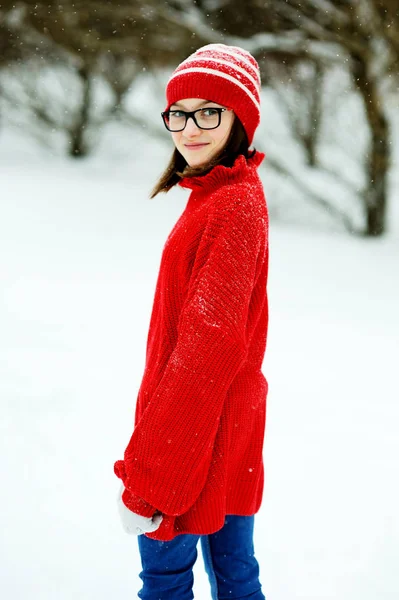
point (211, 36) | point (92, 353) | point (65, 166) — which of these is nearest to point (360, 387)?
point (92, 353)

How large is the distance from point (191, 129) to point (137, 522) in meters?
0.75

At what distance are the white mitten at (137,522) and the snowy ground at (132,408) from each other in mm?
988

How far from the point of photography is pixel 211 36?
7141 mm

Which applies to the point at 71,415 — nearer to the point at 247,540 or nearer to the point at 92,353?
the point at 92,353

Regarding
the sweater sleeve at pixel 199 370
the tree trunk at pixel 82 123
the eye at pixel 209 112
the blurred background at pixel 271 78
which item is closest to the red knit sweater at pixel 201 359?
the sweater sleeve at pixel 199 370

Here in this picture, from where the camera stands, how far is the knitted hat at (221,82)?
1214 millimetres

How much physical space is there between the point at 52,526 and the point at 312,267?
4.23 meters

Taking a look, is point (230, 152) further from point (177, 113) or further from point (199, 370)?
point (199, 370)

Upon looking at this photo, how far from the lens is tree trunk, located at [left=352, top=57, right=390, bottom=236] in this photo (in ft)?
21.6

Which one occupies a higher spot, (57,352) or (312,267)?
(312,267)

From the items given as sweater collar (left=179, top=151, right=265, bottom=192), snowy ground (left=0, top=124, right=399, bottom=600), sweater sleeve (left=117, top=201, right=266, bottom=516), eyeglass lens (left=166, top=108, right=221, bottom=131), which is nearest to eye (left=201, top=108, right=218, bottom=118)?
eyeglass lens (left=166, top=108, right=221, bottom=131)

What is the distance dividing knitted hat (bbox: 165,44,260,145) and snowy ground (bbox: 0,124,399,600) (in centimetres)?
152

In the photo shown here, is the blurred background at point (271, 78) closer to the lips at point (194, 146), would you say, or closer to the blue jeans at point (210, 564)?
the lips at point (194, 146)

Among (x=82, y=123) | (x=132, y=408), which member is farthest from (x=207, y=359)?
(x=82, y=123)
